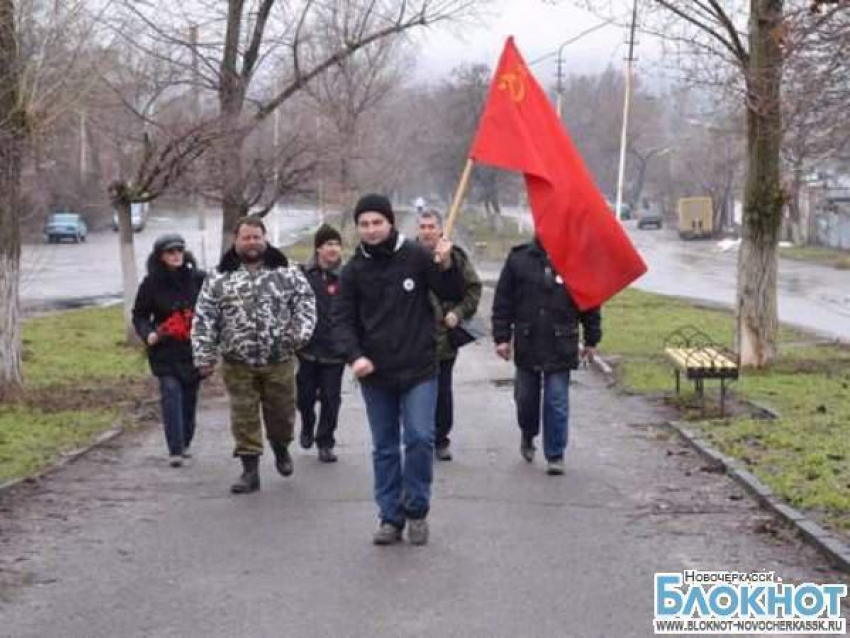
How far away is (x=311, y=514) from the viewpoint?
845 cm

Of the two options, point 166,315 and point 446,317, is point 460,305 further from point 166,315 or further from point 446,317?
point 166,315

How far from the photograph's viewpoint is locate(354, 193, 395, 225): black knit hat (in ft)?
24.3

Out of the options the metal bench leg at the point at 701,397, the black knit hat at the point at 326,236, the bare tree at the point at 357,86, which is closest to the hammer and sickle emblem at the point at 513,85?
the black knit hat at the point at 326,236

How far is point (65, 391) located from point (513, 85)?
26.2 feet

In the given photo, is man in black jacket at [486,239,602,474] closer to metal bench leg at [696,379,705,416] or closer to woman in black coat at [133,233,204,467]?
woman in black coat at [133,233,204,467]

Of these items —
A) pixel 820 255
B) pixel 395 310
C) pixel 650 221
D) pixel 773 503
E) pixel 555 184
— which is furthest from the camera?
pixel 650 221

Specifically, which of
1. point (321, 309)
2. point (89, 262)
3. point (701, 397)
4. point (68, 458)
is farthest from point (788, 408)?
point (89, 262)

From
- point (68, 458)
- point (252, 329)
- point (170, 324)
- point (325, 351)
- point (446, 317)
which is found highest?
point (446, 317)

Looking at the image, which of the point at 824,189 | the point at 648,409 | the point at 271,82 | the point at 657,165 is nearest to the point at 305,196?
the point at 271,82

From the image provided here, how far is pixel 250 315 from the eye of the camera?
8977 mm

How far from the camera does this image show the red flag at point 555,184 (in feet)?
29.1

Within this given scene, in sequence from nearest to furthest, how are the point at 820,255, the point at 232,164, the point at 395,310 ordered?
the point at 395,310
the point at 232,164
the point at 820,255

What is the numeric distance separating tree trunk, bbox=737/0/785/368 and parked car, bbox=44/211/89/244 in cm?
5103

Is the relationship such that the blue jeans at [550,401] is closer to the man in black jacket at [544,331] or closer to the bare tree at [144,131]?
the man in black jacket at [544,331]
